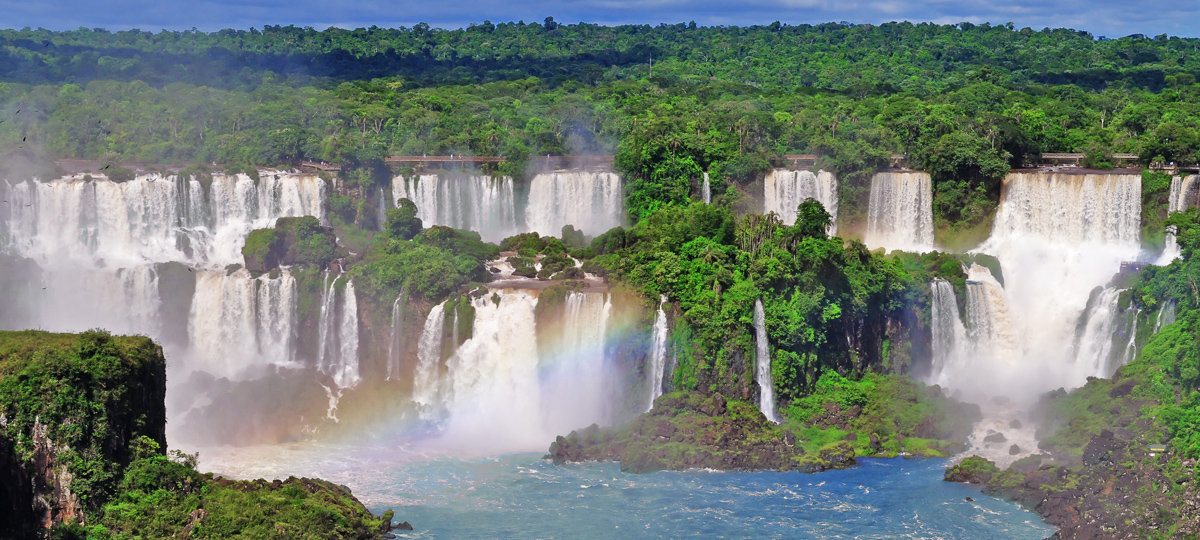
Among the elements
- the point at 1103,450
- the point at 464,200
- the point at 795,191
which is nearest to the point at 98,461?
the point at 1103,450

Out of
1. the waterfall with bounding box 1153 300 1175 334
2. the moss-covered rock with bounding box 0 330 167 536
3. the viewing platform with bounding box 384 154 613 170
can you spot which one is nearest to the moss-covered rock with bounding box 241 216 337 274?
the viewing platform with bounding box 384 154 613 170

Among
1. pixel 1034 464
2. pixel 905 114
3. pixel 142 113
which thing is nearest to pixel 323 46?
pixel 142 113

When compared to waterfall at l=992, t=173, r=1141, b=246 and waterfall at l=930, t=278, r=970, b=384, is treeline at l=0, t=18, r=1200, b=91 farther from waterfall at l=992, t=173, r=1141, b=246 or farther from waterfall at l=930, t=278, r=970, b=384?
waterfall at l=930, t=278, r=970, b=384

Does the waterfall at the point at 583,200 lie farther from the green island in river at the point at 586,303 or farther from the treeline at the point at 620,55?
the treeline at the point at 620,55

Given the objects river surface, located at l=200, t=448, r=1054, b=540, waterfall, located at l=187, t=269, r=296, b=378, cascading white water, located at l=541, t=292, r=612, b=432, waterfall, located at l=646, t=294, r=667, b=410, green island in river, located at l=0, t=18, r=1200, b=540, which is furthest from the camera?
waterfall, located at l=187, t=269, r=296, b=378

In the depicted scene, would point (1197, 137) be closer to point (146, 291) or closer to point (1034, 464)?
point (1034, 464)

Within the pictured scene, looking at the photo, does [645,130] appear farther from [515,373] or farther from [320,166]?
[515,373]
